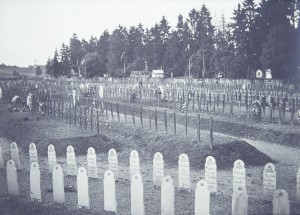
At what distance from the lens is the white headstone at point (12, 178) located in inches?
394

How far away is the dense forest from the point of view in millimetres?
46438

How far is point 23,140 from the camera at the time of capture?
19484mm

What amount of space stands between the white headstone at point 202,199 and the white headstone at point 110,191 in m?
2.09

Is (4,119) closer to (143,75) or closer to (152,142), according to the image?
(152,142)

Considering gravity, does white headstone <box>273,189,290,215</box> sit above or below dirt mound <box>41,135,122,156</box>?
above

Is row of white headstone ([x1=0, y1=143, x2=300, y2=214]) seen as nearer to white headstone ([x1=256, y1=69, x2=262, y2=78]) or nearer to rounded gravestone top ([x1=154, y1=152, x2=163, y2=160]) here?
rounded gravestone top ([x1=154, y1=152, x2=163, y2=160])

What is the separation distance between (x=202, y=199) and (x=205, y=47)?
6232 centimetres

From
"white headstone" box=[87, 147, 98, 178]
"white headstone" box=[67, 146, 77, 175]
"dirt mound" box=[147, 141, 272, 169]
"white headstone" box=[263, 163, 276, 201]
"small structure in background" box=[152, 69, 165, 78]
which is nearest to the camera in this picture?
"white headstone" box=[263, 163, 276, 201]

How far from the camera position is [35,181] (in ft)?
31.2

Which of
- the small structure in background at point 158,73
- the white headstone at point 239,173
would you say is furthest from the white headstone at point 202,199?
the small structure in background at point 158,73

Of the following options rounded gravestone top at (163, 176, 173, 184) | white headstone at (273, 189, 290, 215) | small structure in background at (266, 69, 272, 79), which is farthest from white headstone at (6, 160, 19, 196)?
small structure in background at (266, 69, 272, 79)

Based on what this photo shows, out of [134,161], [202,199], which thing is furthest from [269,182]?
[134,161]

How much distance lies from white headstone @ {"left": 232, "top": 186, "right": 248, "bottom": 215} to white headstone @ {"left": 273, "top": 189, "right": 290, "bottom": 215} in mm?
616

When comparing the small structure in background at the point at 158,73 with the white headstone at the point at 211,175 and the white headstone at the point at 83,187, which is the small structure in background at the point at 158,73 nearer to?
the white headstone at the point at 211,175
